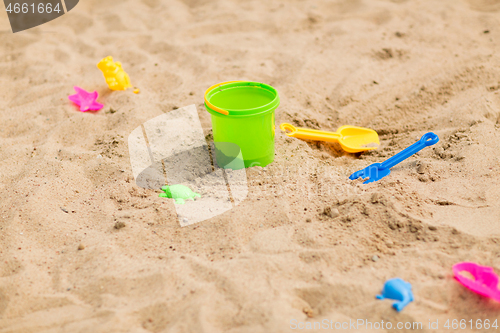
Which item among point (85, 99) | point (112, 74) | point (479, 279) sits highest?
point (112, 74)

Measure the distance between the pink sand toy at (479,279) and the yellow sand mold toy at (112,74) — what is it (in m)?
2.18

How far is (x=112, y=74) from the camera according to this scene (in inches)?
98.3

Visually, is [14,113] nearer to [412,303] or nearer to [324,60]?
[324,60]

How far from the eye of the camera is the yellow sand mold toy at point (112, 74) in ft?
8.16

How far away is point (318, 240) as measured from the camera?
1.44m

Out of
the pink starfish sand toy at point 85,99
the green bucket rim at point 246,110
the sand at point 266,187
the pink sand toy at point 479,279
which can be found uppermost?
the green bucket rim at point 246,110

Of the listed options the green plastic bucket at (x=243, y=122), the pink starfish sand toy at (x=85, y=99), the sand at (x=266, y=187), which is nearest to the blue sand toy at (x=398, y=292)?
the sand at (x=266, y=187)

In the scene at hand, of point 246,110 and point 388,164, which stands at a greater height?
point 246,110

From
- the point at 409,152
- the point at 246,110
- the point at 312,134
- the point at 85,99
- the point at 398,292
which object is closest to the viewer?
the point at 398,292

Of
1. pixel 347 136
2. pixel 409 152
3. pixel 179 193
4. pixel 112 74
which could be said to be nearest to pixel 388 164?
pixel 409 152

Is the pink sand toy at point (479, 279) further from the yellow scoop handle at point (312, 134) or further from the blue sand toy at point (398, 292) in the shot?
the yellow scoop handle at point (312, 134)

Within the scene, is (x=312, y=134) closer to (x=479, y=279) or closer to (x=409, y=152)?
(x=409, y=152)

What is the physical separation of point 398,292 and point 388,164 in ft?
2.64

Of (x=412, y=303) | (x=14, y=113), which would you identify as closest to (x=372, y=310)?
(x=412, y=303)
